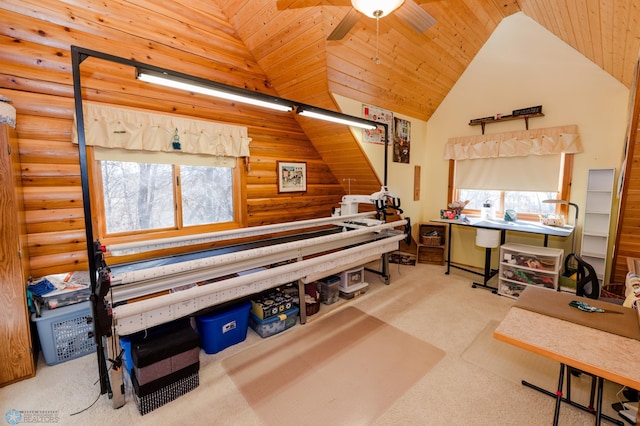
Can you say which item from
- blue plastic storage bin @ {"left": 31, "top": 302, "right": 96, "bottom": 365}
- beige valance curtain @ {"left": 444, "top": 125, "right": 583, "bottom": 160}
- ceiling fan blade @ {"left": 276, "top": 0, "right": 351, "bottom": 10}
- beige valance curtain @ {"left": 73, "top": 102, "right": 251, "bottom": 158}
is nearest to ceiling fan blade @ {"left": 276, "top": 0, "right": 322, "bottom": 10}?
ceiling fan blade @ {"left": 276, "top": 0, "right": 351, "bottom": 10}

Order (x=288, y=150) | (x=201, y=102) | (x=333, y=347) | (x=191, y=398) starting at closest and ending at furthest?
(x=191, y=398) < (x=333, y=347) < (x=201, y=102) < (x=288, y=150)

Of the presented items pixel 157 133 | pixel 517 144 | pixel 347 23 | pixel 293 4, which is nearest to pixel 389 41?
pixel 293 4

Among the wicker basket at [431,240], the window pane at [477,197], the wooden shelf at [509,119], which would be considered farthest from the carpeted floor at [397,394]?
the wooden shelf at [509,119]

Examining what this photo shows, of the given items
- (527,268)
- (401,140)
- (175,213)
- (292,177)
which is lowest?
(527,268)

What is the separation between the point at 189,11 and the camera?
290cm

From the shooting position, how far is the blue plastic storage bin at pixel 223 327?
2.50 meters

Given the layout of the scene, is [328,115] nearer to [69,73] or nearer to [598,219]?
[69,73]

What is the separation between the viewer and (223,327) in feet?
8.36

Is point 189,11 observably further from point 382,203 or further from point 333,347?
point 333,347

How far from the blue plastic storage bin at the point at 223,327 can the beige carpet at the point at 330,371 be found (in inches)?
7.1

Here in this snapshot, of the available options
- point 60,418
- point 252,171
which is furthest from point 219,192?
point 60,418

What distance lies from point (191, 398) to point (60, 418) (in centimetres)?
79

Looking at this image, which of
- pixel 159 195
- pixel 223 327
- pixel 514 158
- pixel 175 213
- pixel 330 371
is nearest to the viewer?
pixel 330 371

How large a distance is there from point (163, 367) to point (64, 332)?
1174 millimetres
